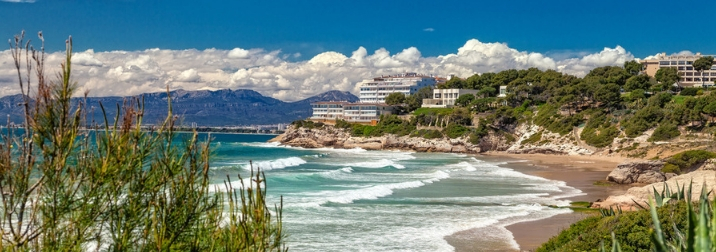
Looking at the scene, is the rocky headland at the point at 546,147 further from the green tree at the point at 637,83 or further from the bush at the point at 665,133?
the green tree at the point at 637,83

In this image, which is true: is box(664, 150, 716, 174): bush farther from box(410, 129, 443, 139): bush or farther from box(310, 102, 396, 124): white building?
box(310, 102, 396, 124): white building

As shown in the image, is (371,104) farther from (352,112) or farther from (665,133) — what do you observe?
(665,133)

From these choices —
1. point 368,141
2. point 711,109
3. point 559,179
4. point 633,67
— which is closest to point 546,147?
point 711,109

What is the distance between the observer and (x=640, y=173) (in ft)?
104

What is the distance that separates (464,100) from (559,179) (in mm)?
47120

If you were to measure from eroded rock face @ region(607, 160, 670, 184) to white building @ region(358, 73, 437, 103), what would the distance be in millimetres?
75991

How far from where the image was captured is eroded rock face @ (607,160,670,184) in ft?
103

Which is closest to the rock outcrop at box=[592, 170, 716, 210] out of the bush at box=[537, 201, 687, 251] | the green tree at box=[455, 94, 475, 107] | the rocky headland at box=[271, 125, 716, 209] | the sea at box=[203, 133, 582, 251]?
the rocky headland at box=[271, 125, 716, 209]

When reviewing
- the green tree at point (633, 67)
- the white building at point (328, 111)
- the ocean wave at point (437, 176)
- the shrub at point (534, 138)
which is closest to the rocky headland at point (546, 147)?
the shrub at point (534, 138)

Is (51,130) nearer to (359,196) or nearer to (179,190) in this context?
(179,190)

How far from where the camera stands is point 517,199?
26.9 m

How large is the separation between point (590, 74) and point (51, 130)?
3389 inches

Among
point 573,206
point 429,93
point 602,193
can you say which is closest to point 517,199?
point 573,206

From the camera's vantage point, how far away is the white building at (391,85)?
360 ft
